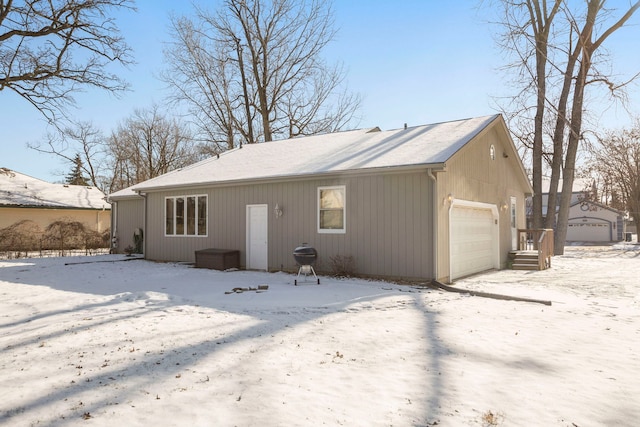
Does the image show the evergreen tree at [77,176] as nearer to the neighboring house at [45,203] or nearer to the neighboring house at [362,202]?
the neighboring house at [45,203]

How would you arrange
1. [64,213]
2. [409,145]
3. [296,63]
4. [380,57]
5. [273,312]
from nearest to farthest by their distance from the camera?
[273,312]
[409,145]
[380,57]
[64,213]
[296,63]

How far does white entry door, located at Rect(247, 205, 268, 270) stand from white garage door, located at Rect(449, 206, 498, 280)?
5.14 metres

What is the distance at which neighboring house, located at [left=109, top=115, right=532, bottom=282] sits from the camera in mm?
9672

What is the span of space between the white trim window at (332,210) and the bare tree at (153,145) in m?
26.0

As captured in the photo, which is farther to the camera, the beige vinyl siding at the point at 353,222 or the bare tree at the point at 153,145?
the bare tree at the point at 153,145

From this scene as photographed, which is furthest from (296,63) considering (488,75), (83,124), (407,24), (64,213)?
(83,124)

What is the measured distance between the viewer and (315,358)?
4.48 metres

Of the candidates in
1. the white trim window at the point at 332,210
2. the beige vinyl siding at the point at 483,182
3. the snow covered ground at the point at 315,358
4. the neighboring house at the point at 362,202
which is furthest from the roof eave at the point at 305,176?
the snow covered ground at the point at 315,358

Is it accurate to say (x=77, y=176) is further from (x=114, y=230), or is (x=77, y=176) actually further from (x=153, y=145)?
(x=114, y=230)

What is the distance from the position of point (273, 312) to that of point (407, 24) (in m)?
9.67

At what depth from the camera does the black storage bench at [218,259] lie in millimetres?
12234

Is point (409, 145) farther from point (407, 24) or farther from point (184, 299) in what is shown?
point (184, 299)

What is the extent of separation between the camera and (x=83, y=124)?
34031mm

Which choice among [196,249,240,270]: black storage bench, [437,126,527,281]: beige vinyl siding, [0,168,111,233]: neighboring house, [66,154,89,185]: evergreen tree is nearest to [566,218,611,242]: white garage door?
[437,126,527,281]: beige vinyl siding
